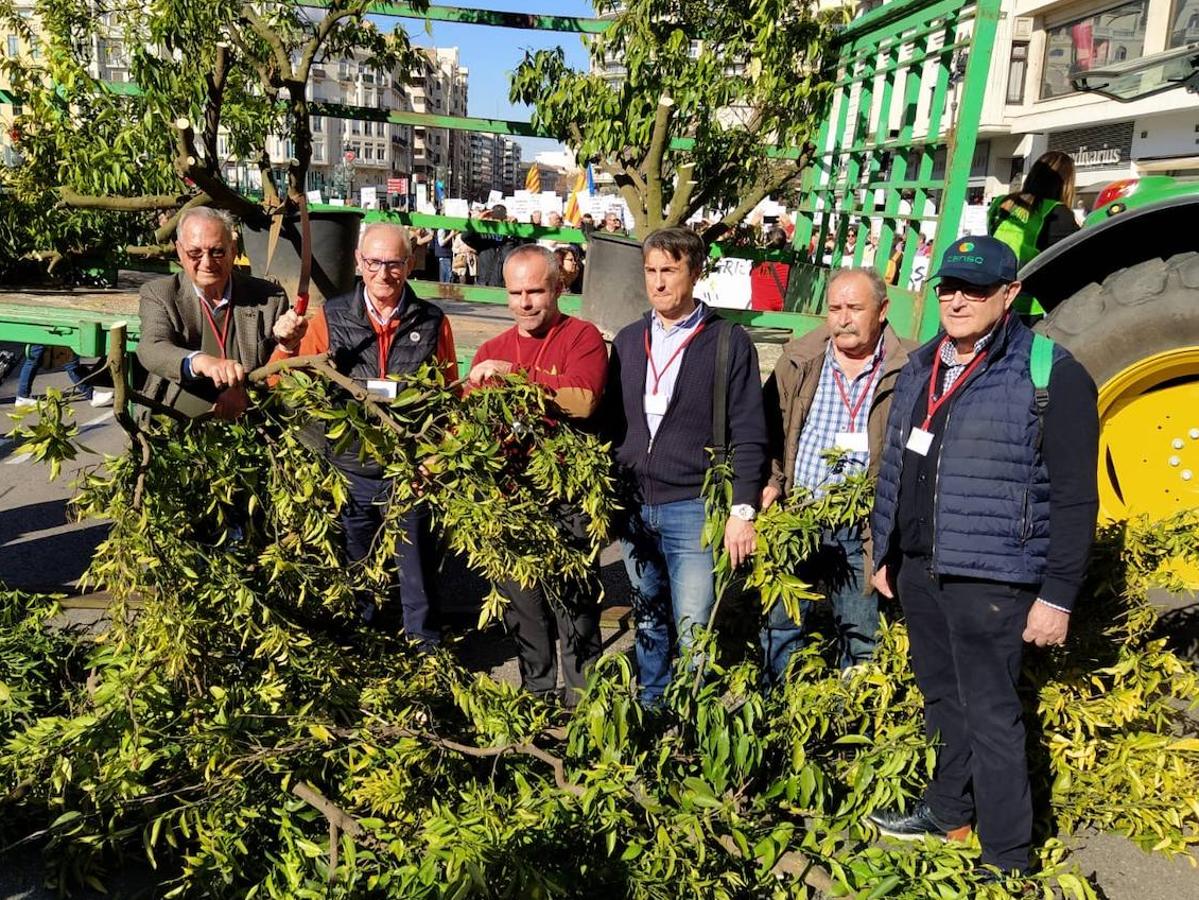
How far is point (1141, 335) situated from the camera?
374 centimetres

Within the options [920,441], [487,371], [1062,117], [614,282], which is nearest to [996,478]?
[920,441]

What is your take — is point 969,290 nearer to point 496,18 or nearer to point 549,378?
point 549,378

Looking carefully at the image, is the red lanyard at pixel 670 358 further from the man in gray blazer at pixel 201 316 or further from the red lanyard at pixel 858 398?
the man in gray blazer at pixel 201 316

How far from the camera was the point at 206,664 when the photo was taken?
9.20ft

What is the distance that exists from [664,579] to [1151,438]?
210cm

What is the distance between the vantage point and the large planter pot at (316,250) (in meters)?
5.21

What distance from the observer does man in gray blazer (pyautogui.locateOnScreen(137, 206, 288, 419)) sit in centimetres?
335

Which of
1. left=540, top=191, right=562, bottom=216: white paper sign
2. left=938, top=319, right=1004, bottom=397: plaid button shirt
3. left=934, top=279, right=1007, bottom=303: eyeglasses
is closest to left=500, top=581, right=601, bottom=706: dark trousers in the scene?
left=938, top=319, right=1004, bottom=397: plaid button shirt

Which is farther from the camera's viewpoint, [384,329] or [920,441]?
[384,329]

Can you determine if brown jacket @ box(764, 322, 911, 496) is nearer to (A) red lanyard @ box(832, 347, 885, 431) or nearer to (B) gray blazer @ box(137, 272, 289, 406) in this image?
(A) red lanyard @ box(832, 347, 885, 431)

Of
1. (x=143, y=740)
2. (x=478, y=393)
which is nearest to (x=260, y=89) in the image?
(x=478, y=393)

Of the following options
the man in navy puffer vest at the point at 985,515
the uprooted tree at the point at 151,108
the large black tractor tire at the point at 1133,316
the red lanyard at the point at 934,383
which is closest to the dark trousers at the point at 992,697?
the man in navy puffer vest at the point at 985,515

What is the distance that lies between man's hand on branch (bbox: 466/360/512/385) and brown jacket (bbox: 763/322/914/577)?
3.38 ft

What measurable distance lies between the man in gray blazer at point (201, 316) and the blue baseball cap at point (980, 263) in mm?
2444
